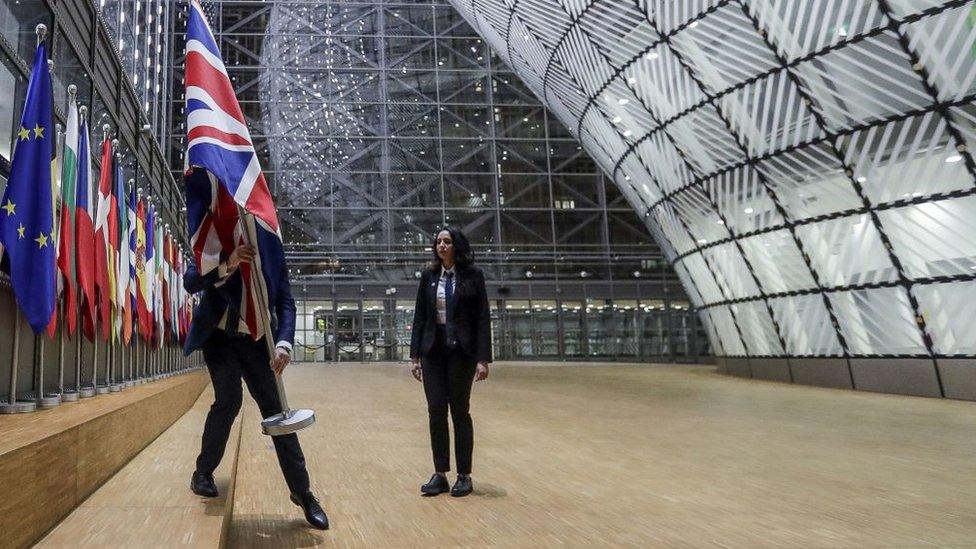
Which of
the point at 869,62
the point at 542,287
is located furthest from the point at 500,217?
the point at 869,62

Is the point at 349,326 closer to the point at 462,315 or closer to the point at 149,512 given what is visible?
the point at 462,315

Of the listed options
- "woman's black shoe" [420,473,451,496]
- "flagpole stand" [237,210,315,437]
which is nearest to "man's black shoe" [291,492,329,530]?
"flagpole stand" [237,210,315,437]

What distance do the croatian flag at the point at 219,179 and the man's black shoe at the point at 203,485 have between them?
776 mm

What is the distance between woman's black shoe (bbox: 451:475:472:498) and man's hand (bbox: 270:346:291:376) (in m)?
1.69

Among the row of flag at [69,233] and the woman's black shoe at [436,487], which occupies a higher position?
the row of flag at [69,233]

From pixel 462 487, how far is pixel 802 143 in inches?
446

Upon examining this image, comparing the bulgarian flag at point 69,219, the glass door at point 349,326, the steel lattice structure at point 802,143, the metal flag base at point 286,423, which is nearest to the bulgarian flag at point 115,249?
the bulgarian flag at point 69,219

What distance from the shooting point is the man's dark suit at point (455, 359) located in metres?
4.55

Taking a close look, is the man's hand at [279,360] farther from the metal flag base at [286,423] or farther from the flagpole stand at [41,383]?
the flagpole stand at [41,383]

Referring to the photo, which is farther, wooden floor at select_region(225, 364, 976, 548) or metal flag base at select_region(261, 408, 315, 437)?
wooden floor at select_region(225, 364, 976, 548)

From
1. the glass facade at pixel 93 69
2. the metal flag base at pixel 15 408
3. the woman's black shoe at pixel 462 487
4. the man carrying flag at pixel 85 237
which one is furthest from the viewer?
the glass facade at pixel 93 69

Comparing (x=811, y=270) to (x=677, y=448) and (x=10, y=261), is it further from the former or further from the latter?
(x=10, y=261)

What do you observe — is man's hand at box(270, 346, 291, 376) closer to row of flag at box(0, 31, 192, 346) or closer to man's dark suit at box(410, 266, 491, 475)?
man's dark suit at box(410, 266, 491, 475)

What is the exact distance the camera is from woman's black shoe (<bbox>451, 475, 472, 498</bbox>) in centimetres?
438
